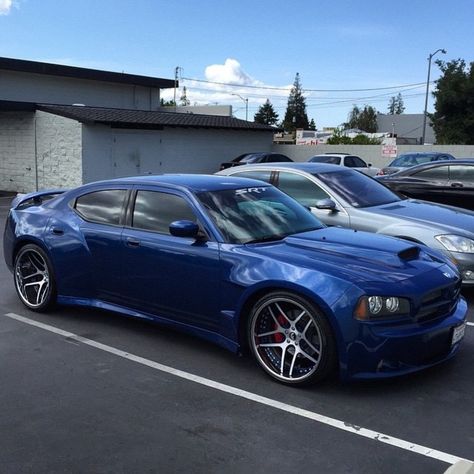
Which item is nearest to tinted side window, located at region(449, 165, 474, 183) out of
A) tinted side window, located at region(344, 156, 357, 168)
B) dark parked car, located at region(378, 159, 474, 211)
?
dark parked car, located at region(378, 159, 474, 211)

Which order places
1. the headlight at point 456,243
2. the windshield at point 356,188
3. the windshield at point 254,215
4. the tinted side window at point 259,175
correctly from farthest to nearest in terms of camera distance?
the tinted side window at point 259,175 < the windshield at point 356,188 < the headlight at point 456,243 < the windshield at point 254,215

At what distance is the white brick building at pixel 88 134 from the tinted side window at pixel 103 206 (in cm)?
1444

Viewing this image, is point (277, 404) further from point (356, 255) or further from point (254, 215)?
point (254, 215)

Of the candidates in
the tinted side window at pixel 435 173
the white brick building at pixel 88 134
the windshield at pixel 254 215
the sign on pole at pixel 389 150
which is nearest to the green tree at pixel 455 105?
the sign on pole at pixel 389 150

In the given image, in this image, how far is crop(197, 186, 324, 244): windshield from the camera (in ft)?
15.6

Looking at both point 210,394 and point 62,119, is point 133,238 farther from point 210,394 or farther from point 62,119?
point 62,119

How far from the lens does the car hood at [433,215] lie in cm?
655

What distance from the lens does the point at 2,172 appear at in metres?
22.2

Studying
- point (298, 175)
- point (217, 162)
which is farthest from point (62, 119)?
point (298, 175)

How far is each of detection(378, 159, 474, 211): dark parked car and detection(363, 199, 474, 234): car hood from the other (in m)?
2.36

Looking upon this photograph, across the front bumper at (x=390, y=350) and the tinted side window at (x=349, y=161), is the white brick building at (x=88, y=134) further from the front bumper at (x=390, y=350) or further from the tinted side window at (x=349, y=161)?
the front bumper at (x=390, y=350)

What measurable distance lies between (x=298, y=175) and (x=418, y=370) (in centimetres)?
397

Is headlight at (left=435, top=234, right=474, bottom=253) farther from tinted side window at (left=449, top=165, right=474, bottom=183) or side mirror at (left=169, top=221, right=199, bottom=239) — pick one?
tinted side window at (left=449, top=165, right=474, bottom=183)

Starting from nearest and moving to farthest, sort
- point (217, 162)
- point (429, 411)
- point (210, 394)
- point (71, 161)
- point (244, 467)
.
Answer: point (244, 467), point (429, 411), point (210, 394), point (71, 161), point (217, 162)
